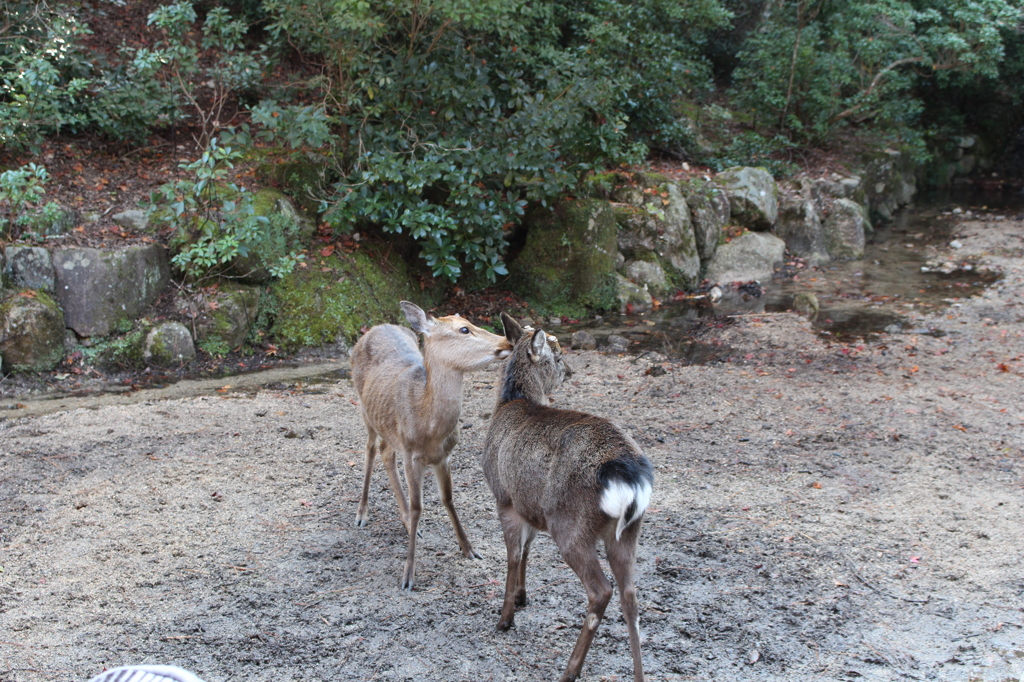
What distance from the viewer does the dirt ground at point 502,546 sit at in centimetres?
336

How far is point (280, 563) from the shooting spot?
4062 millimetres

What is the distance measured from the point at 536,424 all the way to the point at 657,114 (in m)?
Answer: 9.73

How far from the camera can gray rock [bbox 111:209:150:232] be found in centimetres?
762

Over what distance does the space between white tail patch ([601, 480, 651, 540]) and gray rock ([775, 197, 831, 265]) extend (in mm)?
9976

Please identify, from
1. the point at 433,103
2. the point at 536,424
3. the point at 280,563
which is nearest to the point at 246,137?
the point at 433,103

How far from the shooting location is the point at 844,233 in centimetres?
1241

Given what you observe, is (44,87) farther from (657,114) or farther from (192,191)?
(657,114)

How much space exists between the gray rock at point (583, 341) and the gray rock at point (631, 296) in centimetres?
138

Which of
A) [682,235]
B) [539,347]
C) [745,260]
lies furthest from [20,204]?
[745,260]

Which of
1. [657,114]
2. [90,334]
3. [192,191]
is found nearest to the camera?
[90,334]

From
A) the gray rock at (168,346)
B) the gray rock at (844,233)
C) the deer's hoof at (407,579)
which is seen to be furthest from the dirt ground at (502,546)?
the gray rock at (844,233)

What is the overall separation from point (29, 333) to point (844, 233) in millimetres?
10762

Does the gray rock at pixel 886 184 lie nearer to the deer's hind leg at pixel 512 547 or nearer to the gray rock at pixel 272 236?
the gray rock at pixel 272 236

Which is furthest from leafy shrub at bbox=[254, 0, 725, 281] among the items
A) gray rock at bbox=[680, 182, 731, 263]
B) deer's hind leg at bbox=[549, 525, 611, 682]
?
deer's hind leg at bbox=[549, 525, 611, 682]
